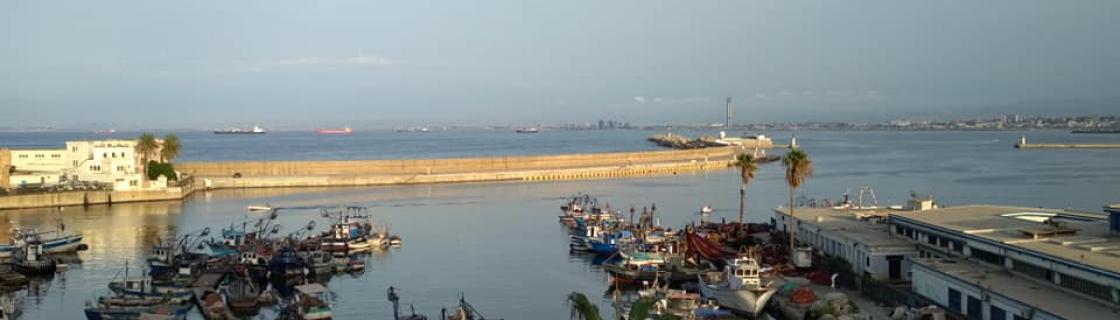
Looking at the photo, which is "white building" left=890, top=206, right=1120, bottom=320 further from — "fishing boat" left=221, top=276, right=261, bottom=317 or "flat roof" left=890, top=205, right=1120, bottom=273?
"fishing boat" left=221, top=276, right=261, bottom=317

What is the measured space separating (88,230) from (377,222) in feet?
41.5

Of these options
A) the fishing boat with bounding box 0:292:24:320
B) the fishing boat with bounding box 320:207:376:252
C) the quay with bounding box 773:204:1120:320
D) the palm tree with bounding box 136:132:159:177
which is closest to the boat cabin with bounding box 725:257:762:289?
the quay with bounding box 773:204:1120:320

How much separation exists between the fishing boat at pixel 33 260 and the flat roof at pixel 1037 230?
2649 centimetres

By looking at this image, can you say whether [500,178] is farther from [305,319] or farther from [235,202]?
[305,319]

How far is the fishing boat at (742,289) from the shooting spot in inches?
1001

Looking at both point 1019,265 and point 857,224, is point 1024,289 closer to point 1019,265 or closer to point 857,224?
point 1019,265

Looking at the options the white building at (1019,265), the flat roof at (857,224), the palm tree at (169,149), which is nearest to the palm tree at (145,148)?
the palm tree at (169,149)

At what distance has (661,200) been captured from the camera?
6097cm

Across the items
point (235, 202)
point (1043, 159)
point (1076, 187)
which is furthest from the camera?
point (1043, 159)

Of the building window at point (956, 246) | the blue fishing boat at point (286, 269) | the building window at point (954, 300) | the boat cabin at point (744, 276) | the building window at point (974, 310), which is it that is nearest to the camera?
the building window at point (974, 310)

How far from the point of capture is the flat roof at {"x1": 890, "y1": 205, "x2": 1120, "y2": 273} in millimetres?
20578

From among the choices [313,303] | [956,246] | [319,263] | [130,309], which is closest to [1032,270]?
[956,246]

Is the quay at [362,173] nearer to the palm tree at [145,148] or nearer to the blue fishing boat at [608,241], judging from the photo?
the palm tree at [145,148]

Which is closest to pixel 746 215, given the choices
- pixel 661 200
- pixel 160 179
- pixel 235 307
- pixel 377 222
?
pixel 661 200
